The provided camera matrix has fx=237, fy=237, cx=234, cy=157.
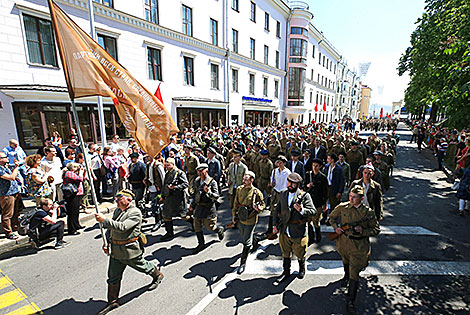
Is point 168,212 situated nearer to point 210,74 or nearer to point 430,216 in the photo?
point 430,216

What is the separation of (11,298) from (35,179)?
9.06 ft

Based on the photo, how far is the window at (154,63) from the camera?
15234mm

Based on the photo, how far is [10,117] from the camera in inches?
384

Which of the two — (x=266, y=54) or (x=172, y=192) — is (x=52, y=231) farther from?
(x=266, y=54)

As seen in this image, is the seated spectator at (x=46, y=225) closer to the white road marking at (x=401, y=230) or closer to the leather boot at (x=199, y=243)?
the leather boot at (x=199, y=243)

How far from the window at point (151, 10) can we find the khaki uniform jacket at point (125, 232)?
1511cm

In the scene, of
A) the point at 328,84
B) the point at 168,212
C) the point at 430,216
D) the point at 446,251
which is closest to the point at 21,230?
the point at 168,212

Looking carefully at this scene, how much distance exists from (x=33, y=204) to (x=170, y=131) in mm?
6288

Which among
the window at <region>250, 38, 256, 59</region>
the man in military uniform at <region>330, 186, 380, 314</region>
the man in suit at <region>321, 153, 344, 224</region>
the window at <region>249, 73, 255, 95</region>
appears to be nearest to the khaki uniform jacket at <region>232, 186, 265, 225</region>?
the man in military uniform at <region>330, 186, 380, 314</region>

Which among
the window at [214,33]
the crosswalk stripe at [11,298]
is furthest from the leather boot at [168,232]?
the window at [214,33]

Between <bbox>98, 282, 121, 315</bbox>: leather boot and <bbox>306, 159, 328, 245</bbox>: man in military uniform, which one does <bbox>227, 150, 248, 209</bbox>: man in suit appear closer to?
<bbox>306, 159, 328, 245</bbox>: man in military uniform

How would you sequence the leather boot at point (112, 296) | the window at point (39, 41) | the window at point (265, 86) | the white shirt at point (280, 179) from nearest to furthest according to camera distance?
the leather boot at point (112, 296) → the white shirt at point (280, 179) → the window at point (39, 41) → the window at point (265, 86)

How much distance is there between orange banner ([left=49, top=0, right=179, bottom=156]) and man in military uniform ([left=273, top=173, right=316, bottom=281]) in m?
2.54

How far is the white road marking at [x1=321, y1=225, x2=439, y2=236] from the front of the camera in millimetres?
6043
